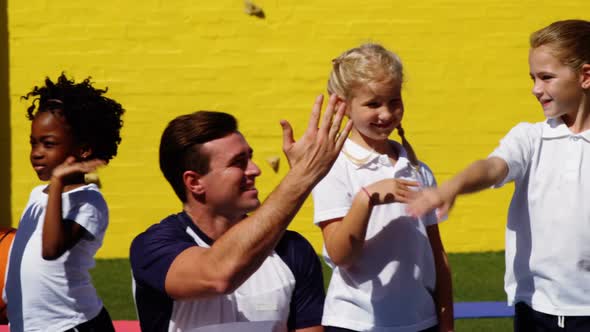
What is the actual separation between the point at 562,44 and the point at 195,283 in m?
1.64

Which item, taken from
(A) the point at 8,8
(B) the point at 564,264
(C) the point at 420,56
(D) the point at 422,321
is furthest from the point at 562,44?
(A) the point at 8,8

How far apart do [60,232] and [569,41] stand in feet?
6.47

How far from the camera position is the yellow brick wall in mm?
8086

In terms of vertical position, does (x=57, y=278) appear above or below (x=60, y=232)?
below

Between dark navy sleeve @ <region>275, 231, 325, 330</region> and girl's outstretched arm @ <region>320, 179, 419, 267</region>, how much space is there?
0.31 meters

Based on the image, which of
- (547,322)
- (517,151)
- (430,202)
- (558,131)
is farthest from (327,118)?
(547,322)

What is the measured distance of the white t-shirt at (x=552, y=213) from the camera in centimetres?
348

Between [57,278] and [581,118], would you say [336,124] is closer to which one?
[581,118]

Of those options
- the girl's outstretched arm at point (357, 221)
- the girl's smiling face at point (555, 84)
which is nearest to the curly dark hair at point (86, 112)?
the girl's outstretched arm at point (357, 221)

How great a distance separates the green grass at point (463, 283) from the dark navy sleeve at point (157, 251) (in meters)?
3.45

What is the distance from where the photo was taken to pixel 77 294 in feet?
13.1

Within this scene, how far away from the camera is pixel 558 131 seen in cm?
356

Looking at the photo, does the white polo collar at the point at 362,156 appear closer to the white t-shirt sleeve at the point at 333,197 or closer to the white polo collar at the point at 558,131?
the white t-shirt sleeve at the point at 333,197

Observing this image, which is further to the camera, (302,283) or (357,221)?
(357,221)
